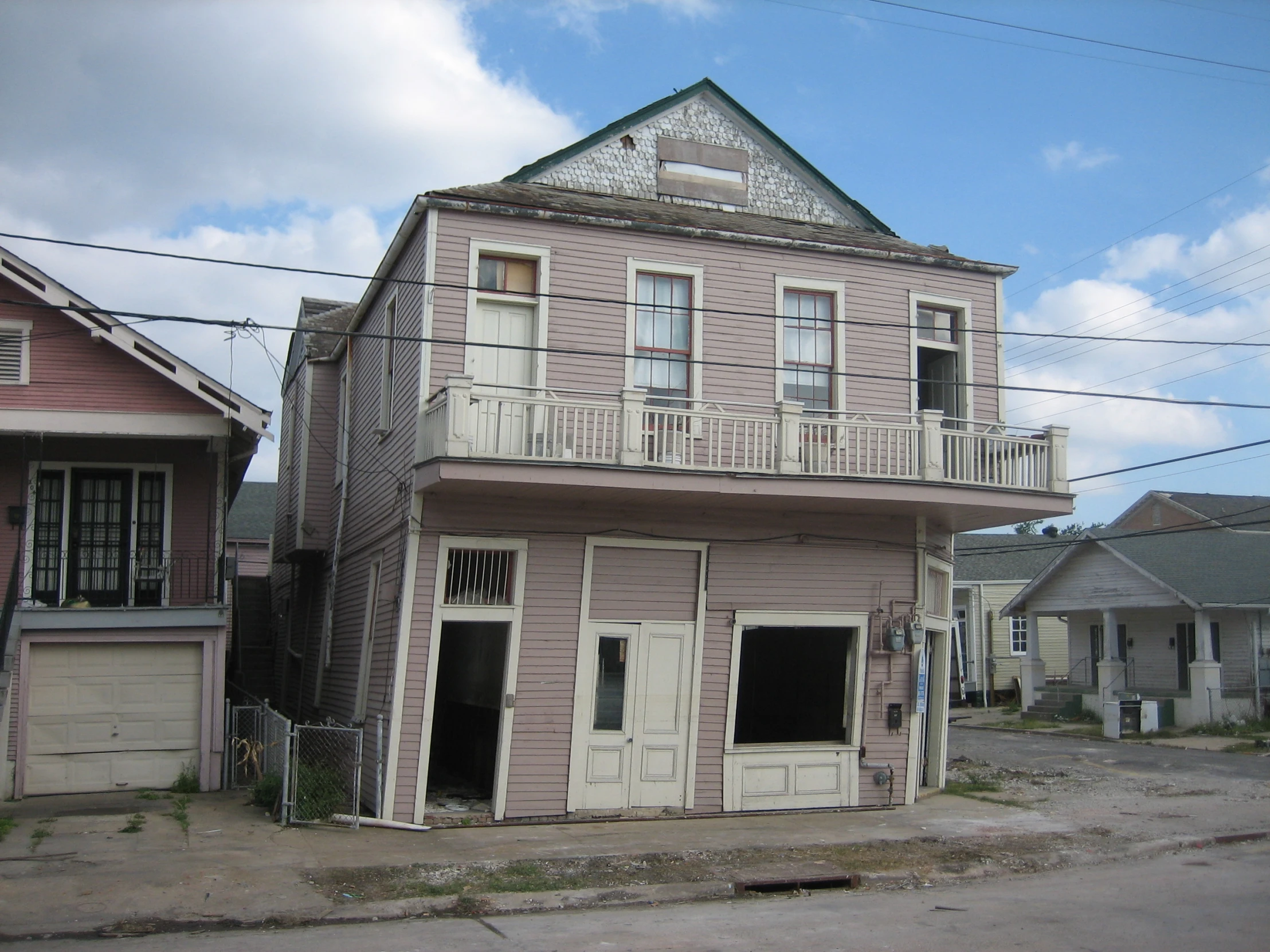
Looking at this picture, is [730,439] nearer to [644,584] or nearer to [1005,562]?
[644,584]

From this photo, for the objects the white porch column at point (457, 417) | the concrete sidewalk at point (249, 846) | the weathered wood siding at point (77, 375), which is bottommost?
the concrete sidewalk at point (249, 846)

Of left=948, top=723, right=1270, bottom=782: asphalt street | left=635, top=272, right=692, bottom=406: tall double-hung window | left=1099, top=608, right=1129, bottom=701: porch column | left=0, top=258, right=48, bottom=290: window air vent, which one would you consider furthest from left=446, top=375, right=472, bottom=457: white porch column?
left=1099, top=608, right=1129, bottom=701: porch column

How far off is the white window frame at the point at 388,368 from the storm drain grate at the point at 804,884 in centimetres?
777

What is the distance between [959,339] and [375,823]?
979 cm

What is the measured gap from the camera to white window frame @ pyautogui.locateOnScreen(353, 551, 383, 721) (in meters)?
14.6

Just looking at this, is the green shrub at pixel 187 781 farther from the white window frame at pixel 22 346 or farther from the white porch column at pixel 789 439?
the white porch column at pixel 789 439

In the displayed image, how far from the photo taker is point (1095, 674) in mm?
33719

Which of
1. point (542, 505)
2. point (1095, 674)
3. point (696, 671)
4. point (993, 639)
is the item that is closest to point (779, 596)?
point (696, 671)

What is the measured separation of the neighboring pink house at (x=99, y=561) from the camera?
15.4 meters

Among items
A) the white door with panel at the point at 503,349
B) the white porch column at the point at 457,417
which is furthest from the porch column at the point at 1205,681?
the white porch column at the point at 457,417

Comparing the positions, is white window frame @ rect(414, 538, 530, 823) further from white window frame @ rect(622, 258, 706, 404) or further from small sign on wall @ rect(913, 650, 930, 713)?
small sign on wall @ rect(913, 650, 930, 713)

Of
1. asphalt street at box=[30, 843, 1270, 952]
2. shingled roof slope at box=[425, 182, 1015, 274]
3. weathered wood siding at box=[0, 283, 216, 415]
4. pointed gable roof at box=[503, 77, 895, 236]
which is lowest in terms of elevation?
asphalt street at box=[30, 843, 1270, 952]

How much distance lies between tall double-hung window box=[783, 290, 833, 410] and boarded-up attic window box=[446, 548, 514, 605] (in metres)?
4.25

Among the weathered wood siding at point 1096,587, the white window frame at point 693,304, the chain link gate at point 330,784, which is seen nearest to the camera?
the chain link gate at point 330,784
